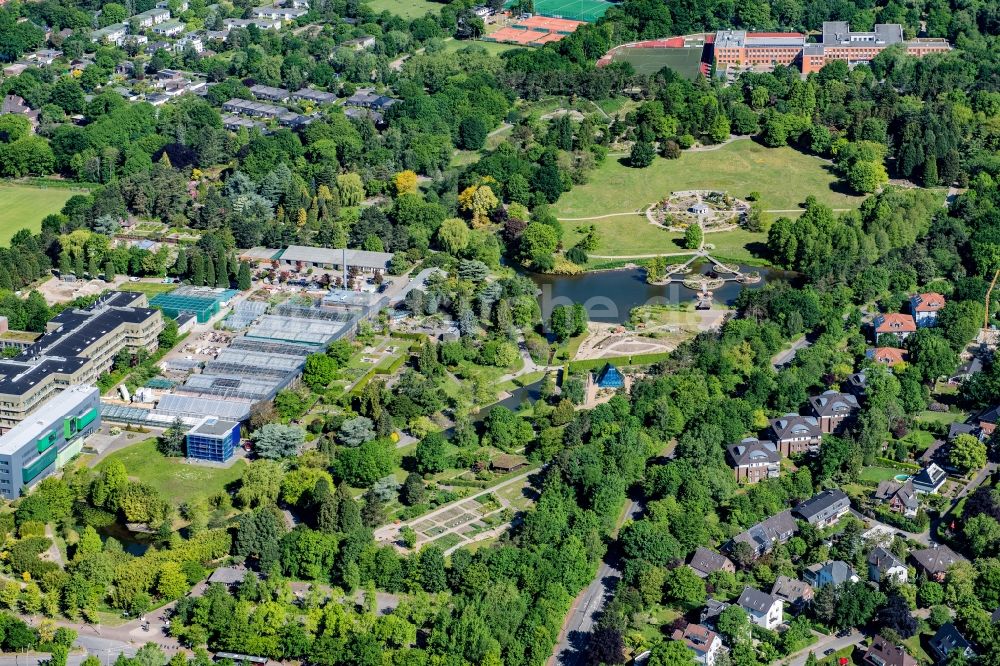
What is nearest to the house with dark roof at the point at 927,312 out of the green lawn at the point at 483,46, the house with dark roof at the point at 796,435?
the house with dark roof at the point at 796,435

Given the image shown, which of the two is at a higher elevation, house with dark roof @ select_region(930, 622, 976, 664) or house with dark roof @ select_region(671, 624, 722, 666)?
house with dark roof @ select_region(671, 624, 722, 666)

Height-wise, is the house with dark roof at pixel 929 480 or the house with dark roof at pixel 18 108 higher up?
the house with dark roof at pixel 18 108

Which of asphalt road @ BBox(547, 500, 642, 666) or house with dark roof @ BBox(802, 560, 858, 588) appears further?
house with dark roof @ BBox(802, 560, 858, 588)

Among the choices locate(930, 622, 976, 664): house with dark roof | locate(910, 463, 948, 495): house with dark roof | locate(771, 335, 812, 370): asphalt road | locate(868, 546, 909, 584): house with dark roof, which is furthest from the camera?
locate(771, 335, 812, 370): asphalt road

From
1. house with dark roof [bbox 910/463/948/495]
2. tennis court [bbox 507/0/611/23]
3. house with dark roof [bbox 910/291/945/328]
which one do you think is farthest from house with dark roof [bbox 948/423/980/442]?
tennis court [bbox 507/0/611/23]

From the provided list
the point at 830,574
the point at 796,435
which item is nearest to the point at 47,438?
the point at 796,435

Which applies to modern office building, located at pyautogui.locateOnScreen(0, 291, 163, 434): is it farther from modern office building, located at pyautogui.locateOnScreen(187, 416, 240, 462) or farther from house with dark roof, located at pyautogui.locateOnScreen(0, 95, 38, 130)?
house with dark roof, located at pyautogui.locateOnScreen(0, 95, 38, 130)

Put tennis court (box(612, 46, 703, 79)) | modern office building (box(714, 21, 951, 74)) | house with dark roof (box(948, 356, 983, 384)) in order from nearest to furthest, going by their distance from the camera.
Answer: house with dark roof (box(948, 356, 983, 384))
modern office building (box(714, 21, 951, 74))
tennis court (box(612, 46, 703, 79))

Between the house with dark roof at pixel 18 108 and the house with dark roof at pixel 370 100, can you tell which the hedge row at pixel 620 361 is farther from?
the house with dark roof at pixel 18 108
